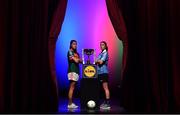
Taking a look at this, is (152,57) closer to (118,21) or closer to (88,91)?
(118,21)

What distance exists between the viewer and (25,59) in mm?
6977

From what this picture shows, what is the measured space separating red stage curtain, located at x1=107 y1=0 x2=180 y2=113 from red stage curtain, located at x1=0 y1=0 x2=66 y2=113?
62.2 inches

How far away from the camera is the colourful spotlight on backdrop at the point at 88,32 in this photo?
8477 millimetres

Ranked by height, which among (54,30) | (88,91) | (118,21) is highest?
(118,21)

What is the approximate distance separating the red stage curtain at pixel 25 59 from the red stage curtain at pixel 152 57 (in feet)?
5.19

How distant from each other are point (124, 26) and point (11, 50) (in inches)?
95.6

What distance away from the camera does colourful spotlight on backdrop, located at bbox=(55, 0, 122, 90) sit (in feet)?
27.8

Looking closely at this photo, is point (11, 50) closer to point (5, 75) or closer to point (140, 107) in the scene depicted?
point (5, 75)

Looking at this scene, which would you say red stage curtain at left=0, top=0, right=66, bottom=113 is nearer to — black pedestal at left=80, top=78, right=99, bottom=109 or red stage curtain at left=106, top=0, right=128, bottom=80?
black pedestal at left=80, top=78, right=99, bottom=109

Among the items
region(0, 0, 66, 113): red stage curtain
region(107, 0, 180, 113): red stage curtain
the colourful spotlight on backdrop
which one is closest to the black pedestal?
region(0, 0, 66, 113): red stage curtain

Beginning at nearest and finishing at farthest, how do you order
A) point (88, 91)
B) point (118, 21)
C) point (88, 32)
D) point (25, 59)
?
point (88, 91) → point (25, 59) → point (118, 21) → point (88, 32)

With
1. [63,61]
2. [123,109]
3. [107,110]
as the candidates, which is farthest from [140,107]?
[63,61]

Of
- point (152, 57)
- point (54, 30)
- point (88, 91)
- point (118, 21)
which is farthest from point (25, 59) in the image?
point (152, 57)

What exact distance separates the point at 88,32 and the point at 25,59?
2187 millimetres
